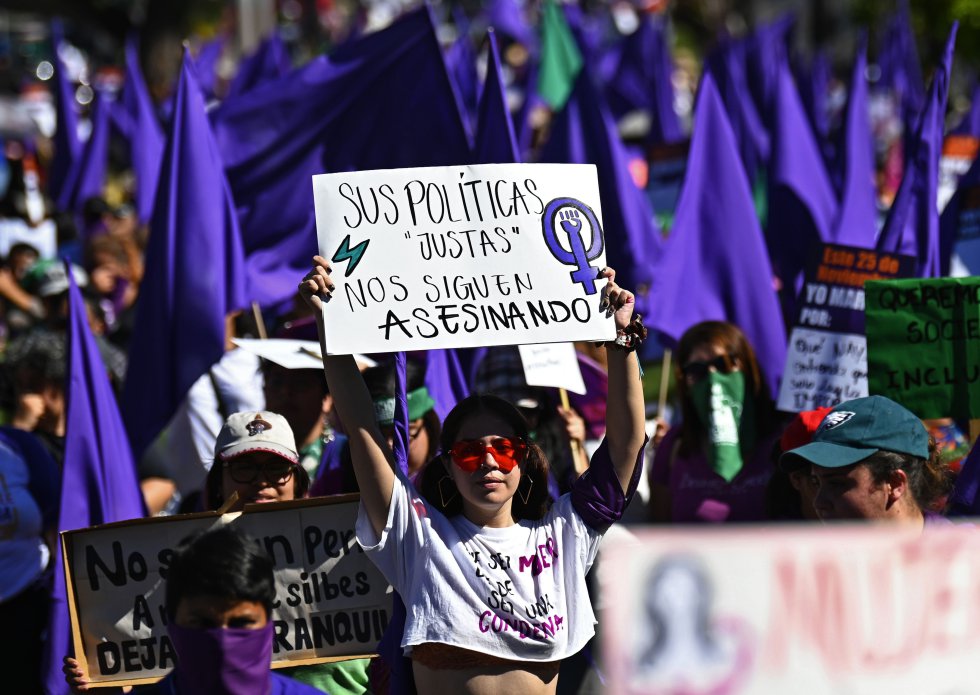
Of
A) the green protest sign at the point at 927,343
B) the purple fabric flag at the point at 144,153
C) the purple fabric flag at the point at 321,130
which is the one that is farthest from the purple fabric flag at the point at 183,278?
the purple fabric flag at the point at 144,153

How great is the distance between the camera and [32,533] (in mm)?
4902

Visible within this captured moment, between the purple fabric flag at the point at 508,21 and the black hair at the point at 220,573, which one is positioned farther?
the purple fabric flag at the point at 508,21

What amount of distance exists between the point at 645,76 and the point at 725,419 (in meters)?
9.68

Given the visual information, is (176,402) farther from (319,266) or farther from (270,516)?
(319,266)

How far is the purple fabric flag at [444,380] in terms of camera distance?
5309 mm

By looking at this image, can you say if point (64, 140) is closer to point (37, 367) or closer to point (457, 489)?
point (37, 367)

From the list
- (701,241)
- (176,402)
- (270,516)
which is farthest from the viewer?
(701,241)

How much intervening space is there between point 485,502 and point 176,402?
2382 mm

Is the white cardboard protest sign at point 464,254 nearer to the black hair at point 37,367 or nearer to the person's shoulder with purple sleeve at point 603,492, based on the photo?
the person's shoulder with purple sleeve at point 603,492

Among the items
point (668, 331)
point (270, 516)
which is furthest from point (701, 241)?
point (270, 516)

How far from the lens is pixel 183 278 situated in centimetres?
610

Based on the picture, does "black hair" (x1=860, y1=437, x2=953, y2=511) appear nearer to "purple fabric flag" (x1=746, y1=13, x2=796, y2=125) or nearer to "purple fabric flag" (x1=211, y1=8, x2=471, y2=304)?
"purple fabric flag" (x1=211, y1=8, x2=471, y2=304)

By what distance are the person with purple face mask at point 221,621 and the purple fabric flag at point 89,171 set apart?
9.25m

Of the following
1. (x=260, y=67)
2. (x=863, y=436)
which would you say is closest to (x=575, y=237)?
(x=863, y=436)
